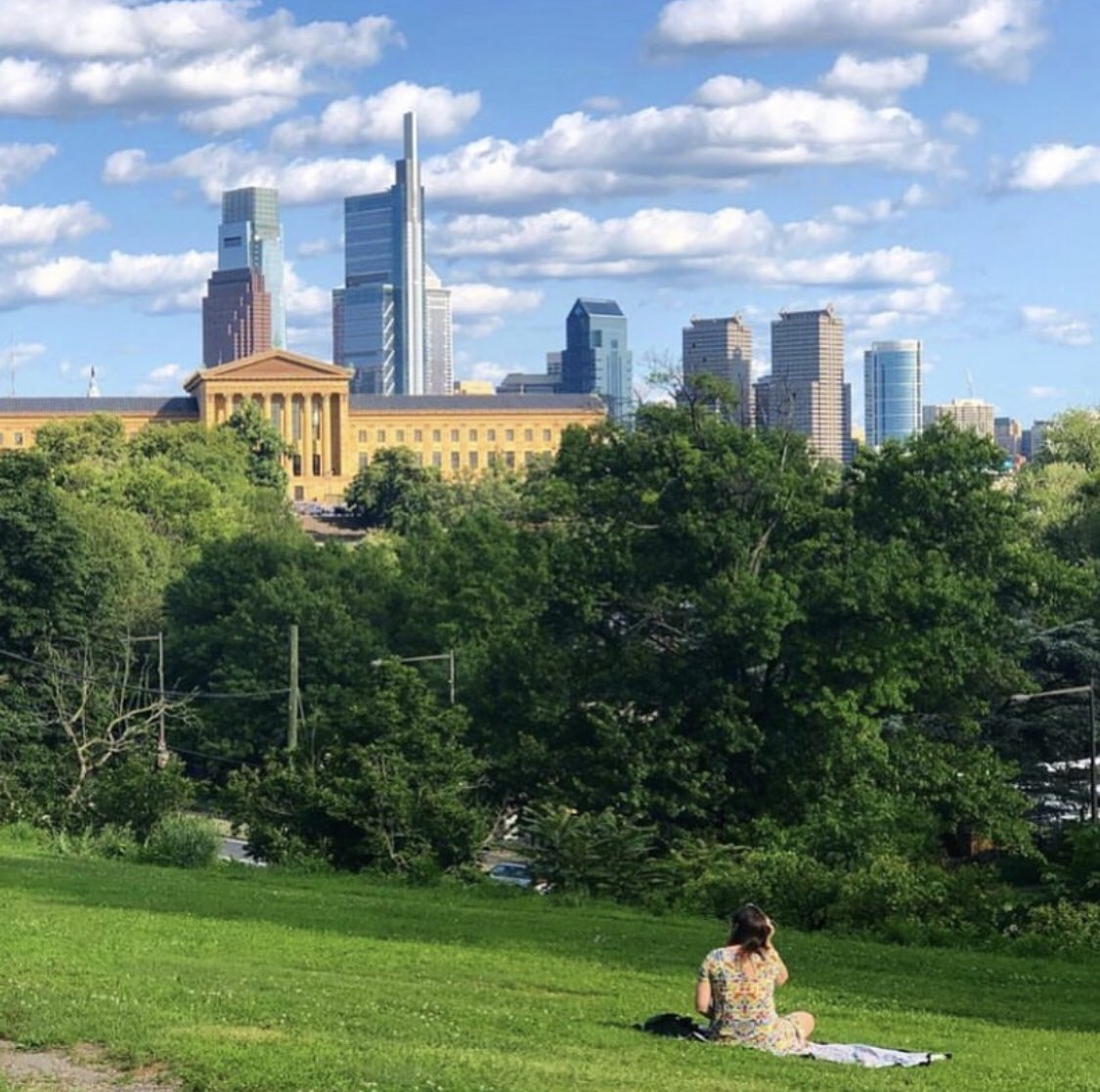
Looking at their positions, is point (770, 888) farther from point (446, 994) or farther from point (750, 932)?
point (750, 932)

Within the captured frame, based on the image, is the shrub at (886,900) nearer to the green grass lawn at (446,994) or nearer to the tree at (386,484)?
the green grass lawn at (446,994)

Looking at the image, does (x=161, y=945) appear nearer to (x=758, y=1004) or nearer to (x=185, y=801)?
(x=758, y=1004)

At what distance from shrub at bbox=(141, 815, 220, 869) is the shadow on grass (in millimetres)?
1933

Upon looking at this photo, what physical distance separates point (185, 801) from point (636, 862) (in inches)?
347

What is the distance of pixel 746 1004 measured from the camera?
1527 cm

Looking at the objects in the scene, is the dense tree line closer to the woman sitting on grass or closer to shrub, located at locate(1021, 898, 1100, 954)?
shrub, located at locate(1021, 898, 1100, 954)

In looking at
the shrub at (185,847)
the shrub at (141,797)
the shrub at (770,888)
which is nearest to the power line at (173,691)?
the shrub at (141,797)

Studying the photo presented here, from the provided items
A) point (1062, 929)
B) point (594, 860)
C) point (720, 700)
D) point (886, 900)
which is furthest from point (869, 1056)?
point (720, 700)

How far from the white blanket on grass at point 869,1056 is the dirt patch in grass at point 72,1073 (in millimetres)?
4620

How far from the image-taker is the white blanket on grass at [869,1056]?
48.5 ft

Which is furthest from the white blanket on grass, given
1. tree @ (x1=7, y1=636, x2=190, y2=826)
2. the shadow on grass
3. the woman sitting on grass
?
tree @ (x1=7, y1=636, x2=190, y2=826)

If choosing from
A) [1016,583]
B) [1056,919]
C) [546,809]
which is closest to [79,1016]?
[1056,919]

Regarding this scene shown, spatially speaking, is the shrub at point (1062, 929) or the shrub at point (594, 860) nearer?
the shrub at point (1062, 929)

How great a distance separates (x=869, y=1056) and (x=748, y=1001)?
923 mm
